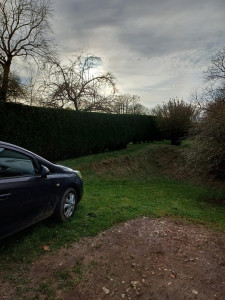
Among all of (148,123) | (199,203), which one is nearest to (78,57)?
(148,123)

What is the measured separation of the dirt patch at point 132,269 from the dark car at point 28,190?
0.66 m

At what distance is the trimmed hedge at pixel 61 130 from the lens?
868 centimetres

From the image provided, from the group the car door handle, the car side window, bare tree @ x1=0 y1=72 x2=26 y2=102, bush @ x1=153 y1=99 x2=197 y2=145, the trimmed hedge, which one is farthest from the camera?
bush @ x1=153 y1=99 x2=197 y2=145

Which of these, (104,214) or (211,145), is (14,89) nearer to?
(211,145)

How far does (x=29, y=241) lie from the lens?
3518 millimetres

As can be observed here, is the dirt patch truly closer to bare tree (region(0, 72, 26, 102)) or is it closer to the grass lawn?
the grass lawn

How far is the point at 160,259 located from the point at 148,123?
54.4ft

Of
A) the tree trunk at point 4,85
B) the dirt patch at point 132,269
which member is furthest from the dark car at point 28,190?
the tree trunk at point 4,85

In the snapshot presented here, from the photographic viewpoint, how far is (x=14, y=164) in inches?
128

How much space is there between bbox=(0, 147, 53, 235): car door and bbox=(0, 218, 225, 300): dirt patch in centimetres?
64

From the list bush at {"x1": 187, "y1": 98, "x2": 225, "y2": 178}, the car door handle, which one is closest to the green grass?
the car door handle

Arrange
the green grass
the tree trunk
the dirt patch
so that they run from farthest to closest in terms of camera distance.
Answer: the tree trunk → the green grass → the dirt patch

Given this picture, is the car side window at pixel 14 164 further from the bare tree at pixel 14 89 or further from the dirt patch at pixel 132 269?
the bare tree at pixel 14 89

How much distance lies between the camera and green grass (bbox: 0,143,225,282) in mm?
3293
